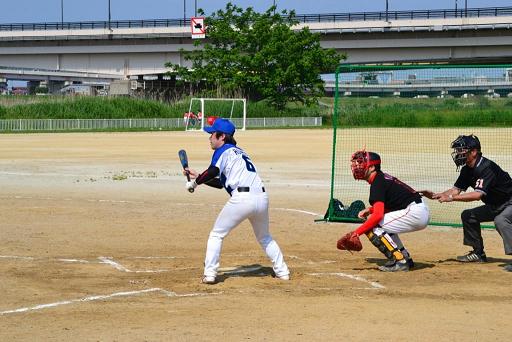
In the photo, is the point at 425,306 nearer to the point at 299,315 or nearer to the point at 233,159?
the point at 299,315

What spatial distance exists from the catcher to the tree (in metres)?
60.0

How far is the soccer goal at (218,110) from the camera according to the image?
59.2 m

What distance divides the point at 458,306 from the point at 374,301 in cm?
83

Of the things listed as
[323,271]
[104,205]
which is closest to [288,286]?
[323,271]

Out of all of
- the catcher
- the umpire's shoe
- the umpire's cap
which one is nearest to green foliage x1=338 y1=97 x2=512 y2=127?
the catcher

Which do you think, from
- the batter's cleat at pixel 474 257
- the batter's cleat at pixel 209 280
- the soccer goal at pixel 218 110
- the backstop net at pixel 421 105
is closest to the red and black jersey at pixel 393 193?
the batter's cleat at pixel 474 257

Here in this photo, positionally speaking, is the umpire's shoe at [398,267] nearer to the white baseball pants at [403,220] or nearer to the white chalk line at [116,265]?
the white baseball pants at [403,220]

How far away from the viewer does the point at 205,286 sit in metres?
10.2

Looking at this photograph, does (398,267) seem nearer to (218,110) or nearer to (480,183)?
(480,183)

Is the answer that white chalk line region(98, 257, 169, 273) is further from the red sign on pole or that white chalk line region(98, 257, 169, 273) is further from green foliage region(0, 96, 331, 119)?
the red sign on pole

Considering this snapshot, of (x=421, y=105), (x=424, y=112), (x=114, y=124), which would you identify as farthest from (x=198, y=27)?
(x=421, y=105)

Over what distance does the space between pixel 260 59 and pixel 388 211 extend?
6165cm

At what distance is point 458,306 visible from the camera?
9.27 metres

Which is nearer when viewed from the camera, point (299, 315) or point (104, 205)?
point (299, 315)
